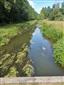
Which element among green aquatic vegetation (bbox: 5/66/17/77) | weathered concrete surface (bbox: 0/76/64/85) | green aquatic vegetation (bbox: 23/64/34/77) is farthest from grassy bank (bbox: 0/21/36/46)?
weathered concrete surface (bbox: 0/76/64/85)

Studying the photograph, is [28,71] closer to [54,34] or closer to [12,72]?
[12,72]

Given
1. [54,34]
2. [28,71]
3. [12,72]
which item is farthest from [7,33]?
[12,72]

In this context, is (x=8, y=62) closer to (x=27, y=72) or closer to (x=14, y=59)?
(x=14, y=59)

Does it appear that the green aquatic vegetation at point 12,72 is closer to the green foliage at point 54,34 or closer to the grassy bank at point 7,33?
the grassy bank at point 7,33

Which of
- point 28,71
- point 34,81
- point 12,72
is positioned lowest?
point 28,71

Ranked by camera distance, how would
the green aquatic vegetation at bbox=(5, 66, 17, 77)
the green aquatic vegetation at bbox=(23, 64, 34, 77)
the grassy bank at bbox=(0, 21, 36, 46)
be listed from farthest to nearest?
the grassy bank at bbox=(0, 21, 36, 46) → the green aquatic vegetation at bbox=(23, 64, 34, 77) → the green aquatic vegetation at bbox=(5, 66, 17, 77)

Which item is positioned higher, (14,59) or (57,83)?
(57,83)

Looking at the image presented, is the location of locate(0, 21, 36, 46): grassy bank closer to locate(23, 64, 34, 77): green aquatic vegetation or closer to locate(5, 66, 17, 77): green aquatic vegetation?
locate(23, 64, 34, 77): green aquatic vegetation

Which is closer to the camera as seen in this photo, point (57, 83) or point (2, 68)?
point (57, 83)

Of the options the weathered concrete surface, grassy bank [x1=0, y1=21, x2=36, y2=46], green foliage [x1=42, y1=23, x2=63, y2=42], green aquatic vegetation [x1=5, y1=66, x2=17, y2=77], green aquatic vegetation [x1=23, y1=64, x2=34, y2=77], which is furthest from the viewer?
green foliage [x1=42, y1=23, x2=63, y2=42]

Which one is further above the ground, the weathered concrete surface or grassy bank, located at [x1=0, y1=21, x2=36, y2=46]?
the weathered concrete surface

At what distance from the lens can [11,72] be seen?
11.4m

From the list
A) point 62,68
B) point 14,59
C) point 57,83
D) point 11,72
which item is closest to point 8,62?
point 14,59

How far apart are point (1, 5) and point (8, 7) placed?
1.83 m
